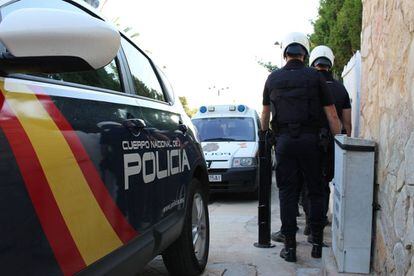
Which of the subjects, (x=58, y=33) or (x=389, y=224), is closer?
(x=58, y=33)

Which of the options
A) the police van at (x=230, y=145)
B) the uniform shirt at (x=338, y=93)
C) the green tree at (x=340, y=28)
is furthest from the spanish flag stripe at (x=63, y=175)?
the green tree at (x=340, y=28)

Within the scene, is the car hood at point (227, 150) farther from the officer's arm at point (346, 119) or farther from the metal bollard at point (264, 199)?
the metal bollard at point (264, 199)

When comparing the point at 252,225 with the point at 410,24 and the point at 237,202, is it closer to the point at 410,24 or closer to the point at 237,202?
the point at 237,202

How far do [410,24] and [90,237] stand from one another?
6.40 feet

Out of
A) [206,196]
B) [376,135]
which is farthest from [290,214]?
[376,135]

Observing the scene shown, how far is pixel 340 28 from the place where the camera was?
45.0ft

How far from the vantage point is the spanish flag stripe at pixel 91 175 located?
6.18 ft

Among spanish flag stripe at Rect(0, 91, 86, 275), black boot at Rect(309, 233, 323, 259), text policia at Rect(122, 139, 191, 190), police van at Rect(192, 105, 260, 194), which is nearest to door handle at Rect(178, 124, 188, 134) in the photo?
text policia at Rect(122, 139, 191, 190)

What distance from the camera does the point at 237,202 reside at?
904cm

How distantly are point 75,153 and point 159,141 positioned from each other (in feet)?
3.82

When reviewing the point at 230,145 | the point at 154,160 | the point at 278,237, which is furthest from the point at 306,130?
the point at 230,145

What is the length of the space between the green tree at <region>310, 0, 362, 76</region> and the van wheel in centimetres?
1007

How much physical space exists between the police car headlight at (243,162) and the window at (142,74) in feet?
16.9

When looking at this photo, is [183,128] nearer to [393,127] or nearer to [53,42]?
[393,127]
